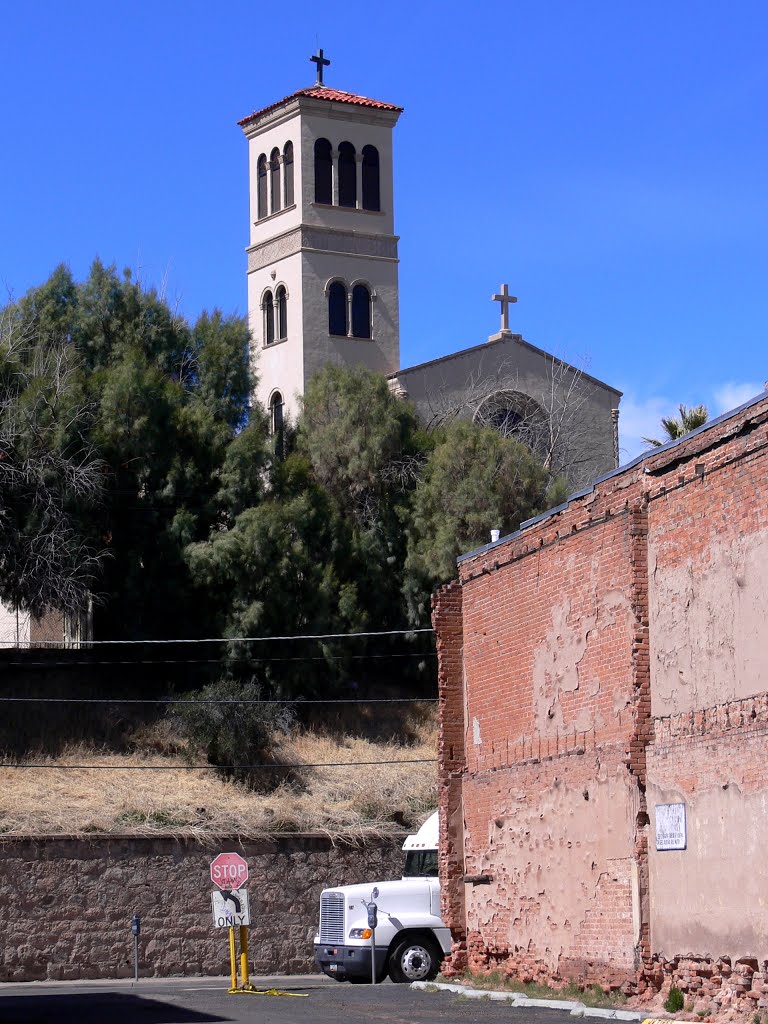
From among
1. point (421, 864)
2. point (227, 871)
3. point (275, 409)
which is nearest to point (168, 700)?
point (275, 409)

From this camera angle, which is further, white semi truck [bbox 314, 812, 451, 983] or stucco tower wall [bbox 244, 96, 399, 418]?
stucco tower wall [bbox 244, 96, 399, 418]

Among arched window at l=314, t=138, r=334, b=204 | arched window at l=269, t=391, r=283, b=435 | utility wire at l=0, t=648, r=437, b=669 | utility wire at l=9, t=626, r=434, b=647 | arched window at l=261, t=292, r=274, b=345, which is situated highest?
arched window at l=314, t=138, r=334, b=204

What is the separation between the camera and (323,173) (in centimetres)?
5684

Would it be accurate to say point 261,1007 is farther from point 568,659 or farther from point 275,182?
point 275,182

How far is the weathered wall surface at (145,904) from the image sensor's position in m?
31.3

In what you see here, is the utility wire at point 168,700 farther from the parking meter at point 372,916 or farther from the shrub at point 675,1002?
the shrub at point 675,1002

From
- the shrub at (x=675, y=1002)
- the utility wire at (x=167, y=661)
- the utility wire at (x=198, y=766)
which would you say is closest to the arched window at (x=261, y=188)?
the utility wire at (x=167, y=661)

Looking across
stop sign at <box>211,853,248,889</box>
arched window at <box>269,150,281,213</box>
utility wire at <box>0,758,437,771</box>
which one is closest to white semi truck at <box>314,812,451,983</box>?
stop sign at <box>211,853,248,889</box>

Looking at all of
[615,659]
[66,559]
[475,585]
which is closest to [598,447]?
[66,559]

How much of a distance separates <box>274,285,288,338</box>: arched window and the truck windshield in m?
32.1

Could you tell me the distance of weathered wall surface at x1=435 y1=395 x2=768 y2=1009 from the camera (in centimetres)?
1602

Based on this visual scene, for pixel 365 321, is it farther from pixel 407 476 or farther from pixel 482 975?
pixel 482 975

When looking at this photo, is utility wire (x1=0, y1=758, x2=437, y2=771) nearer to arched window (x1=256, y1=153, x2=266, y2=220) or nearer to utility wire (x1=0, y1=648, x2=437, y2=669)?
utility wire (x1=0, y1=648, x2=437, y2=669)

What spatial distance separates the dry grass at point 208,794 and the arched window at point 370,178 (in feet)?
70.9
